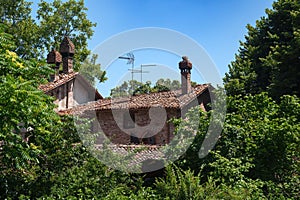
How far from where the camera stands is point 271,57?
19344 millimetres

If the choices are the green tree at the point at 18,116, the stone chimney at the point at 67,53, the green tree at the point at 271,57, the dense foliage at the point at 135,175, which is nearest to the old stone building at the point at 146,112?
the green tree at the point at 271,57

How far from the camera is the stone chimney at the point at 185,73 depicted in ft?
62.8

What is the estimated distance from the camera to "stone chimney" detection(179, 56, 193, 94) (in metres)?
19.1

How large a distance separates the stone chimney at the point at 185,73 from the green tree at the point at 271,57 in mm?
2287

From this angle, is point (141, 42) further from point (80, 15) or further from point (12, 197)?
point (80, 15)

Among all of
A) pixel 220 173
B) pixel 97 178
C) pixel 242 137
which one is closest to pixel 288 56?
pixel 242 137

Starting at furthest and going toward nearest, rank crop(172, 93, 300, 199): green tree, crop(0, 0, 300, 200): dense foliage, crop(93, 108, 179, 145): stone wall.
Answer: crop(93, 108, 179, 145): stone wall < crop(172, 93, 300, 199): green tree < crop(0, 0, 300, 200): dense foliage

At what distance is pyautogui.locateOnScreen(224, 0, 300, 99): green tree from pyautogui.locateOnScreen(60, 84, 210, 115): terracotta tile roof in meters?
2.52

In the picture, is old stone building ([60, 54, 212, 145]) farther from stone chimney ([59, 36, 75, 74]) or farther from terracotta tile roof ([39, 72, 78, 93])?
stone chimney ([59, 36, 75, 74])

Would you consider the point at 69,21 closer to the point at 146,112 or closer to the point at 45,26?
the point at 45,26

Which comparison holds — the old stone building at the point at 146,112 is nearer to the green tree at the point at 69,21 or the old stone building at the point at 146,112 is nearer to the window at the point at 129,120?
the window at the point at 129,120

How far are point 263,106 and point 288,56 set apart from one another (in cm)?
691

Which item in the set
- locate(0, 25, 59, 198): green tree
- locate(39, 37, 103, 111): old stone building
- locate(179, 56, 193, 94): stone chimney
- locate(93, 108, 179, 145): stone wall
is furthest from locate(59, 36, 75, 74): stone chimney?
locate(0, 25, 59, 198): green tree

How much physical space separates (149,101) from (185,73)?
2.25 metres
